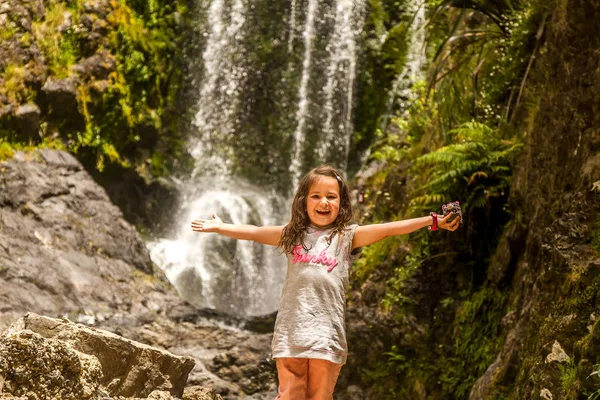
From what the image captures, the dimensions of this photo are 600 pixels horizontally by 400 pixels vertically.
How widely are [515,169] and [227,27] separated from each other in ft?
33.2

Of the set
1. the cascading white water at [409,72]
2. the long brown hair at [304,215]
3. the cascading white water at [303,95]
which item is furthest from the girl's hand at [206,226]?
the cascading white water at [409,72]

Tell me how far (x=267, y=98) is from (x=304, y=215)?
1183 cm

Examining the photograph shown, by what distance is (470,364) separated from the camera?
5.94m

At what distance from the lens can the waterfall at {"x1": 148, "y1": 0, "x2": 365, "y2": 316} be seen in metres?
14.4

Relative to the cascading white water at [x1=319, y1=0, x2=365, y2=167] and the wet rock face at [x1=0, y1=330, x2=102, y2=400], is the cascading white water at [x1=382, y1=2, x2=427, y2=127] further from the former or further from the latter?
the wet rock face at [x1=0, y1=330, x2=102, y2=400]

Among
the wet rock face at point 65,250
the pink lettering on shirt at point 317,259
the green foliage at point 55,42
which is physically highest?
the green foliage at point 55,42

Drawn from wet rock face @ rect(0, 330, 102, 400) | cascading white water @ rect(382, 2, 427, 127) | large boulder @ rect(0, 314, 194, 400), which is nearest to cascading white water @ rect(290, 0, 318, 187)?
cascading white water @ rect(382, 2, 427, 127)

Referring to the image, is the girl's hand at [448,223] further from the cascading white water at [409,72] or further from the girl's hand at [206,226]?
the cascading white water at [409,72]

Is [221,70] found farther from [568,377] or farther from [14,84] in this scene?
[568,377]

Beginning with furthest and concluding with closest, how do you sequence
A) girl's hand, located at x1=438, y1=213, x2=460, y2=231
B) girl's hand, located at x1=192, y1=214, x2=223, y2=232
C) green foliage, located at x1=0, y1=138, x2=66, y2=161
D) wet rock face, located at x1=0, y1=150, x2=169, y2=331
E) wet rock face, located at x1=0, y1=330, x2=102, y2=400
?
green foliage, located at x1=0, y1=138, x2=66, y2=161 → wet rock face, located at x1=0, y1=150, x2=169, y2=331 → girl's hand, located at x1=192, y1=214, x2=223, y2=232 → girl's hand, located at x1=438, y1=213, x2=460, y2=231 → wet rock face, located at x1=0, y1=330, x2=102, y2=400

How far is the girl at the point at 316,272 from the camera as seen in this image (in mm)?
3104

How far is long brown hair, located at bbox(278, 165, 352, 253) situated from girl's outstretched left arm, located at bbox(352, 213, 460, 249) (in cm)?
9

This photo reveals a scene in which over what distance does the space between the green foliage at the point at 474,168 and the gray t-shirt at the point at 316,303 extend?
10.3 ft

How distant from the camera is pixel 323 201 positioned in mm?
3354
